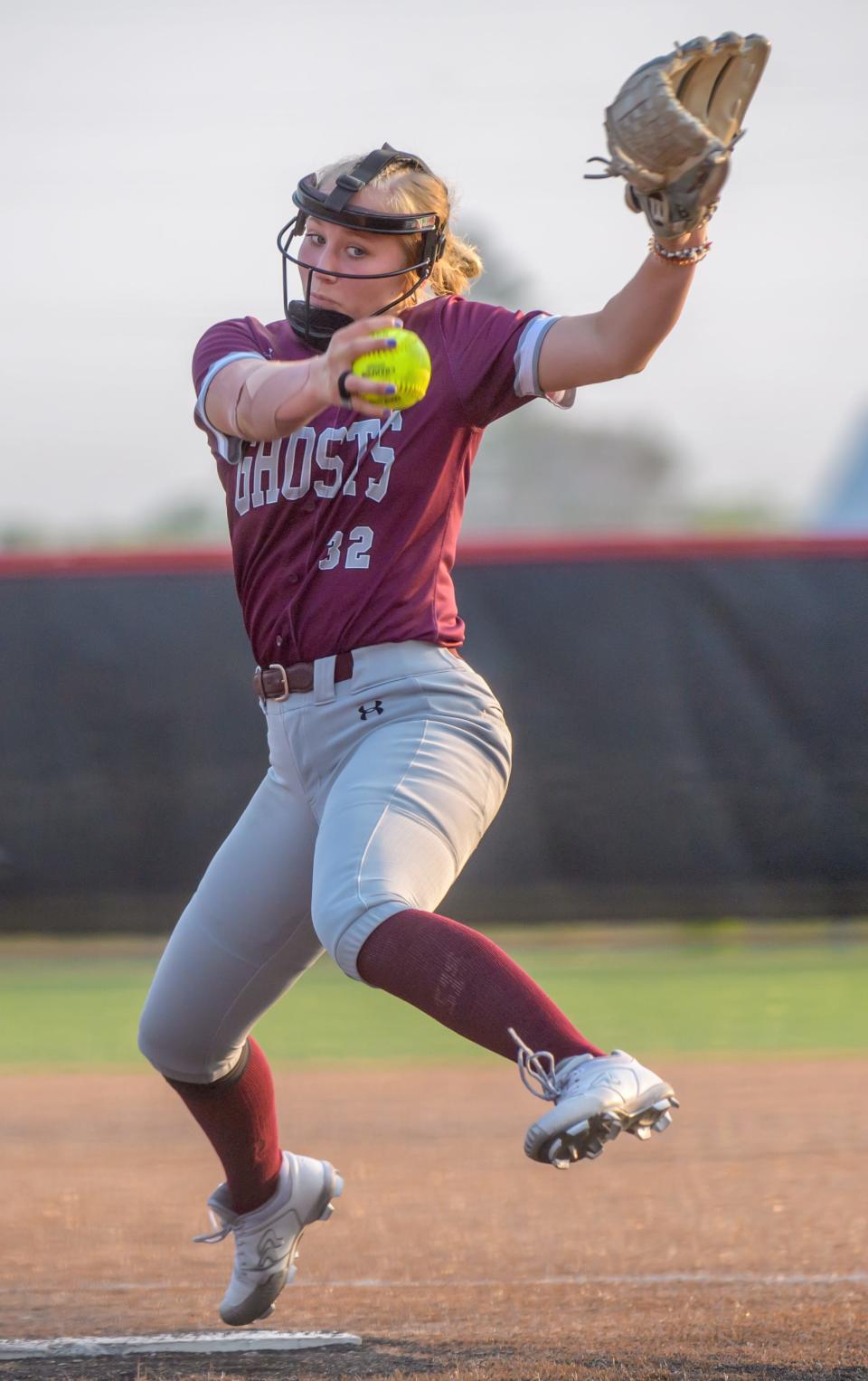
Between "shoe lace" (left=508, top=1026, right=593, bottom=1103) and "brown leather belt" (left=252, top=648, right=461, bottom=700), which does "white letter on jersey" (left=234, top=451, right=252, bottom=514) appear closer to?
"brown leather belt" (left=252, top=648, right=461, bottom=700)

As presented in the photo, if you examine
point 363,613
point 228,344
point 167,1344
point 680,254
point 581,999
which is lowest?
point 581,999

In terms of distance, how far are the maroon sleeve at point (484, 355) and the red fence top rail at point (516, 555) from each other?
174 inches

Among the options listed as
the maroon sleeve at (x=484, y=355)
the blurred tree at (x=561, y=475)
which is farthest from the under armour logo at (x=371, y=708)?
the blurred tree at (x=561, y=475)

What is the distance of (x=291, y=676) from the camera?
239 centimetres

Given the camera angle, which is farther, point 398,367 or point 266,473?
point 266,473

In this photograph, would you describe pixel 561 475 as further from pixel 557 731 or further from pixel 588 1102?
pixel 588 1102

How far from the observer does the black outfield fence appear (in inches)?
265

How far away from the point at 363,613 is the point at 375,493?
18cm

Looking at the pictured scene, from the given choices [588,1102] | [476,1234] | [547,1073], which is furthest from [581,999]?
[588,1102]

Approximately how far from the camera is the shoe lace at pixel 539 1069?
1.95m

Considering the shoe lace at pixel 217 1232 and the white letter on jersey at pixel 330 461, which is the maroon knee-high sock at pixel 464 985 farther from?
the shoe lace at pixel 217 1232

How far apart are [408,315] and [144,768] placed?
4611 millimetres

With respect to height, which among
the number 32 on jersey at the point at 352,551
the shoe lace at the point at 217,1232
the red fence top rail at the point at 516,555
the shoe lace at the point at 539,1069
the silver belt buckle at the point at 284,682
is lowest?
the red fence top rail at the point at 516,555

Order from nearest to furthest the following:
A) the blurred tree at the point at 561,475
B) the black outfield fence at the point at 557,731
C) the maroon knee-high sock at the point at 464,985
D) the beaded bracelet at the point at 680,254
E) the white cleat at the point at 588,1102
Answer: the white cleat at the point at 588,1102, the maroon knee-high sock at the point at 464,985, the beaded bracelet at the point at 680,254, the black outfield fence at the point at 557,731, the blurred tree at the point at 561,475
